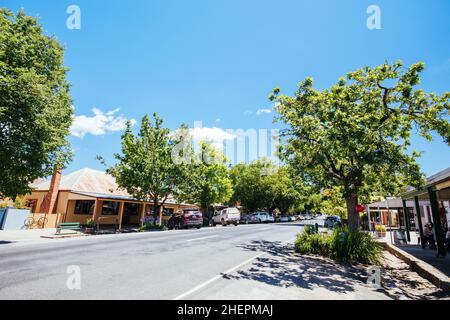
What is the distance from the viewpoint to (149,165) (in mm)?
23422

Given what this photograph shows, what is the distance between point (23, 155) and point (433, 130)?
65.1ft

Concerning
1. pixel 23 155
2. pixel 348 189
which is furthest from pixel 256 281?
pixel 23 155

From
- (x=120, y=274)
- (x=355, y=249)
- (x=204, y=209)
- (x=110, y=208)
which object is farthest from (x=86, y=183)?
(x=355, y=249)

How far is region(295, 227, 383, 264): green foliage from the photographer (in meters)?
10.5

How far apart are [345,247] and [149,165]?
59.8 feet

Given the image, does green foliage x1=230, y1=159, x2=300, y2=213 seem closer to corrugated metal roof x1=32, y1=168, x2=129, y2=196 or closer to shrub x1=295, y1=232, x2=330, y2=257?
corrugated metal roof x1=32, y1=168, x2=129, y2=196

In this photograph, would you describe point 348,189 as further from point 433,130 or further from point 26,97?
point 26,97

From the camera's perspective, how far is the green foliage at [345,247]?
10453 mm

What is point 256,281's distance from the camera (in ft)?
22.4

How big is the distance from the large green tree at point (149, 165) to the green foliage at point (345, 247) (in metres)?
15.9

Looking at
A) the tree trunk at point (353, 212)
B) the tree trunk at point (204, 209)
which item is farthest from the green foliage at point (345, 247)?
the tree trunk at point (204, 209)

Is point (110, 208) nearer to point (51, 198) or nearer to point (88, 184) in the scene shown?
point (88, 184)

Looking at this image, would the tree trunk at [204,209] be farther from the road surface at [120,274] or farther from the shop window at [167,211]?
the road surface at [120,274]

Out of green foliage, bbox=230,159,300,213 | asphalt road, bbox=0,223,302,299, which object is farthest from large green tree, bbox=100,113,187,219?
green foliage, bbox=230,159,300,213
